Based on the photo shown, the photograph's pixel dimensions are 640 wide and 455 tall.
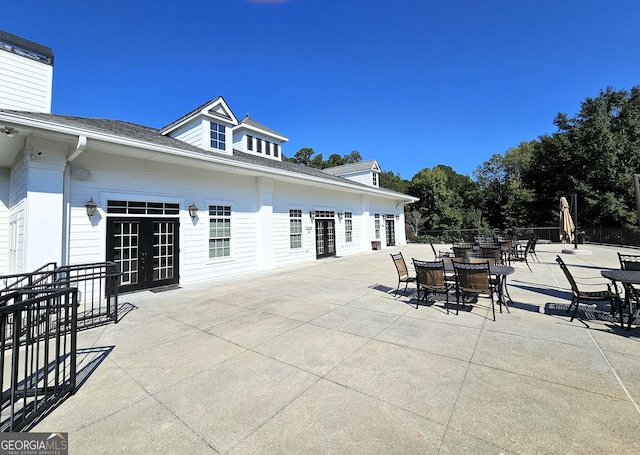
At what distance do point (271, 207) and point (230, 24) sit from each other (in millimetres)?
6728

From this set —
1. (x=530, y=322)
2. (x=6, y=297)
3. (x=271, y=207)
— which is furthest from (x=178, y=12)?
(x=530, y=322)

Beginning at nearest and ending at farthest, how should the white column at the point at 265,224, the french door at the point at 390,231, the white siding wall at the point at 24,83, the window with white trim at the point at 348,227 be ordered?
the white siding wall at the point at 24,83, the white column at the point at 265,224, the window with white trim at the point at 348,227, the french door at the point at 390,231

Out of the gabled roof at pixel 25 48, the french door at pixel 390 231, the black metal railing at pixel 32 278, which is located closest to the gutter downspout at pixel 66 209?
the black metal railing at pixel 32 278

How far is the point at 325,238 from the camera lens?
14.7 metres

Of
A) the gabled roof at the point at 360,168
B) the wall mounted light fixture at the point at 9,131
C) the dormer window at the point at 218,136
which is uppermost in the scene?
the gabled roof at the point at 360,168

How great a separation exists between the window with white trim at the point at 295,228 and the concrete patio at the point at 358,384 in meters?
7.31

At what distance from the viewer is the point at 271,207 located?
11.3 m

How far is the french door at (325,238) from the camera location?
14328mm

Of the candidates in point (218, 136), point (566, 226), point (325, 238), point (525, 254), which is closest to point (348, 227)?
point (325, 238)

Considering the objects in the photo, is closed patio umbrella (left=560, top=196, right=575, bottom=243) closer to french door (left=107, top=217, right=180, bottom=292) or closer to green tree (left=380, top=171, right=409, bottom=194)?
french door (left=107, top=217, right=180, bottom=292)

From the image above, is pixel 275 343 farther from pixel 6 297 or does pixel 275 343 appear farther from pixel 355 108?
pixel 355 108

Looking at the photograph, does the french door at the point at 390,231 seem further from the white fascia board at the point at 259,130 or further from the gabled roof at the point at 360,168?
the white fascia board at the point at 259,130

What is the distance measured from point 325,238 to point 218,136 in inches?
283

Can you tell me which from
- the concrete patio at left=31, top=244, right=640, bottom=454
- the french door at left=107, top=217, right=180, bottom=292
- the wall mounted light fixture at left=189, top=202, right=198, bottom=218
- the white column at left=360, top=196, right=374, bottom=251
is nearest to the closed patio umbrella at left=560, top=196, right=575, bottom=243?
the white column at left=360, top=196, right=374, bottom=251
